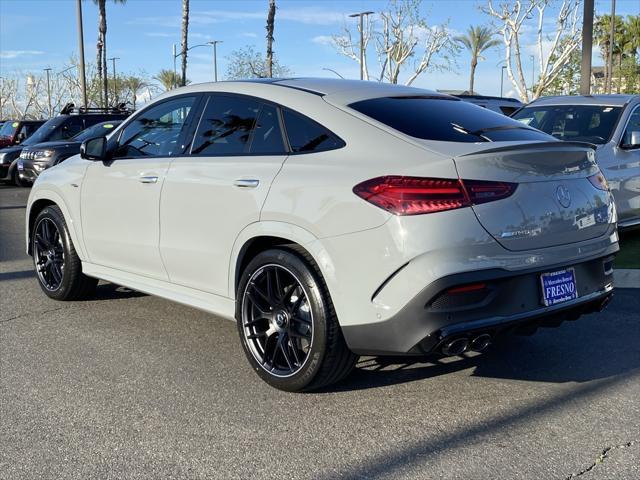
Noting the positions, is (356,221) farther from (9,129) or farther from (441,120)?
(9,129)

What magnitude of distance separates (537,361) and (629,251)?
4.45 metres

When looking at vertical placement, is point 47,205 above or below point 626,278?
above

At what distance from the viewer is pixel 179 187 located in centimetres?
482

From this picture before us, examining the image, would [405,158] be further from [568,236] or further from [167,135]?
[167,135]

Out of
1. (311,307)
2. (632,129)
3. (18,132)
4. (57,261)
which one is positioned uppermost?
(632,129)

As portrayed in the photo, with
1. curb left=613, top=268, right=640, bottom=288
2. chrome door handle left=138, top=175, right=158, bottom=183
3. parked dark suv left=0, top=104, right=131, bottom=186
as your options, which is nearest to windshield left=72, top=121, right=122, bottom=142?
parked dark suv left=0, top=104, right=131, bottom=186

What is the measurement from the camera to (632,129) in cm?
862

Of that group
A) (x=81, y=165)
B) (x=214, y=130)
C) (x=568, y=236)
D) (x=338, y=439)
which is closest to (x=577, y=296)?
(x=568, y=236)

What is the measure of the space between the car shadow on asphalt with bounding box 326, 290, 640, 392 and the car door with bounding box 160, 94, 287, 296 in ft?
3.60

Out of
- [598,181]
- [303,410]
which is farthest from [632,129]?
[303,410]

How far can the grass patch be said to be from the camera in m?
7.82

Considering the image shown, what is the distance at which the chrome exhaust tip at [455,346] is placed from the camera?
12.0 feet

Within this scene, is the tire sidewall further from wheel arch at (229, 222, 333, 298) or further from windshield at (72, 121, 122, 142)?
windshield at (72, 121, 122, 142)

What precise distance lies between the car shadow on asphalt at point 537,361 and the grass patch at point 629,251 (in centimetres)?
251
